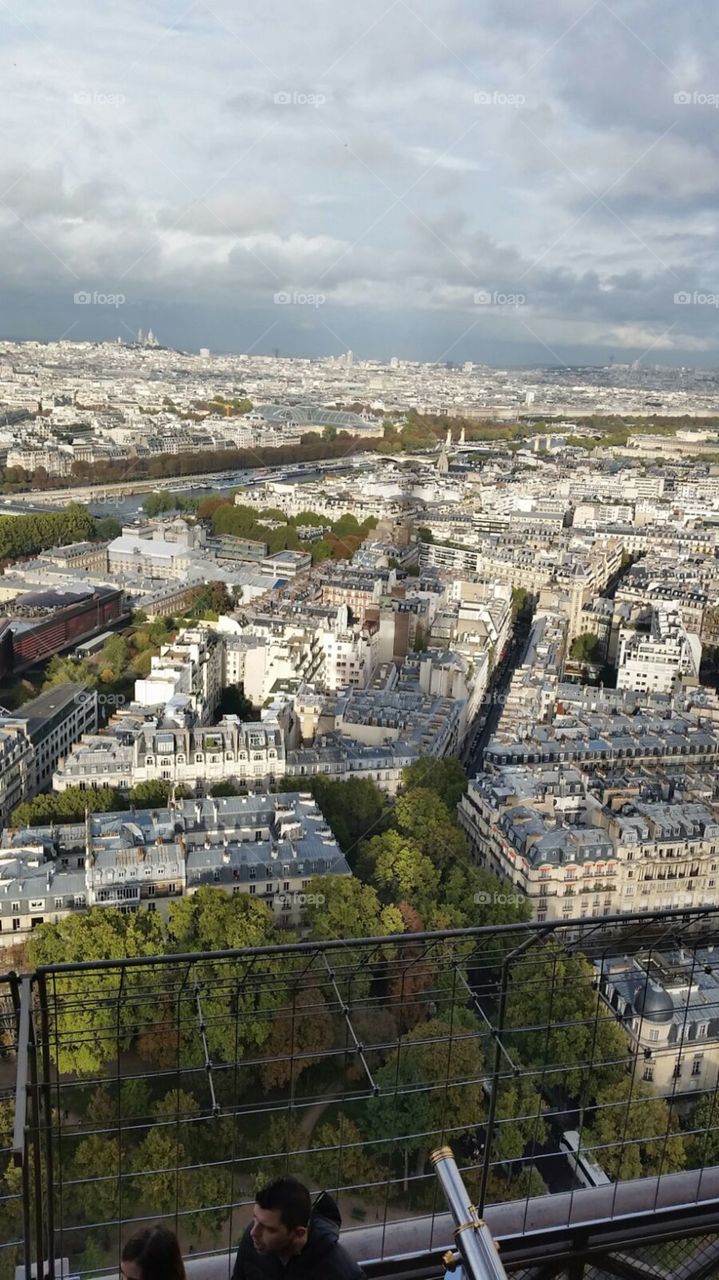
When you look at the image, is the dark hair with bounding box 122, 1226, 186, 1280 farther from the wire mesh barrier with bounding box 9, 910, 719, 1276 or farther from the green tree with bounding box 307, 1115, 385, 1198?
the green tree with bounding box 307, 1115, 385, 1198

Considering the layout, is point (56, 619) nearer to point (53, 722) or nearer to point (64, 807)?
point (53, 722)

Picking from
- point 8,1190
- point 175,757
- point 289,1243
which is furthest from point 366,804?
point 289,1243

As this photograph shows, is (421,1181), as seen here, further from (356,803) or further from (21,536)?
(21,536)

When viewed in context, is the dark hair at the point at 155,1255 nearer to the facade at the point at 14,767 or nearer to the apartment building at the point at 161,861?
the apartment building at the point at 161,861

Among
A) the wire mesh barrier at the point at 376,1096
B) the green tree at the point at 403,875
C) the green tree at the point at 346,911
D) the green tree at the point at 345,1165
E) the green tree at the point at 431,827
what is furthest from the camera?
the green tree at the point at 431,827

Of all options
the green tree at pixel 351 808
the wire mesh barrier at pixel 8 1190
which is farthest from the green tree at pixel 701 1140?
the green tree at pixel 351 808

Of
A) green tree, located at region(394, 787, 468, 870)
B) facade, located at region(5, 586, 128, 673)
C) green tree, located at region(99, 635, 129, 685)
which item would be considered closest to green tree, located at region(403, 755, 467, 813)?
green tree, located at region(394, 787, 468, 870)
